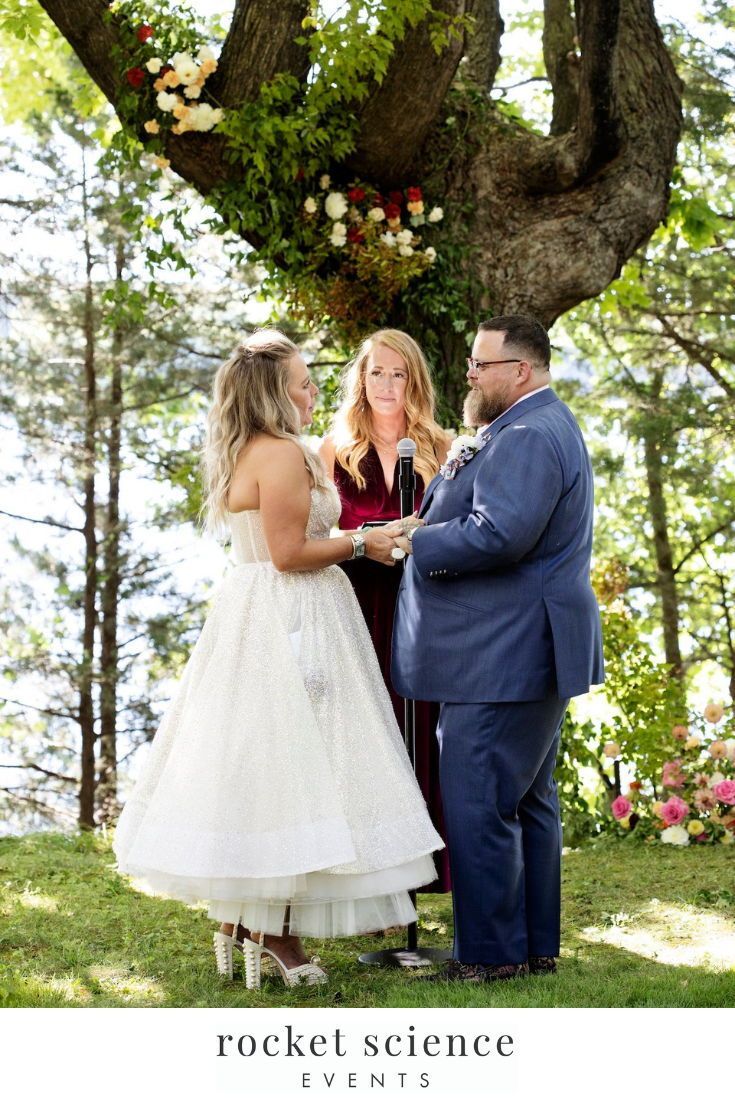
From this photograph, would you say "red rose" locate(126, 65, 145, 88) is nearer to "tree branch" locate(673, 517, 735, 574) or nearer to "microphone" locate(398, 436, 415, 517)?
"microphone" locate(398, 436, 415, 517)

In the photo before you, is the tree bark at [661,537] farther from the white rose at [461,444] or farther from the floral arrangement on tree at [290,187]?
the white rose at [461,444]

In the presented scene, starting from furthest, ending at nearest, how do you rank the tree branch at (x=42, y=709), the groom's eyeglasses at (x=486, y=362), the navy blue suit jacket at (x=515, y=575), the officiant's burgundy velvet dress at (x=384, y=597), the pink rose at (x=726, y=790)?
the tree branch at (x=42, y=709) → the pink rose at (x=726, y=790) → the officiant's burgundy velvet dress at (x=384, y=597) → the groom's eyeglasses at (x=486, y=362) → the navy blue suit jacket at (x=515, y=575)

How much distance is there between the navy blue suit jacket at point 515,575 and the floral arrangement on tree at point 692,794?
10.2ft

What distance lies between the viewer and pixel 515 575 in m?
3.49

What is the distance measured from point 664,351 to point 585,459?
973 centimetres

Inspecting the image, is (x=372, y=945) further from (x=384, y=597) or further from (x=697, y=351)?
(x=697, y=351)

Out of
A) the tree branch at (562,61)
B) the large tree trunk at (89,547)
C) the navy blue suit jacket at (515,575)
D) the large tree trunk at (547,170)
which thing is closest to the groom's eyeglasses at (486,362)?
the navy blue suit jacket at (515,575)

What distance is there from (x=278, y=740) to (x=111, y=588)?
9.89 m

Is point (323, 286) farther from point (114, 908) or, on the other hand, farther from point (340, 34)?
point (114, 908)

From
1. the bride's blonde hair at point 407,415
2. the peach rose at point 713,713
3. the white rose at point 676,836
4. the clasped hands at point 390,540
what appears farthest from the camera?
the peach rose at point 713,713

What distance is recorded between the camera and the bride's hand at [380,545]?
12.5 ft

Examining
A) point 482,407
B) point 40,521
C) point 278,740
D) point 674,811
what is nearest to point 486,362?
point 482,407

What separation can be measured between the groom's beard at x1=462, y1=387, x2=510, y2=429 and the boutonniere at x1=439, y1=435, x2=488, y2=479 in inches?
2.4

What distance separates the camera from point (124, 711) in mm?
12906
